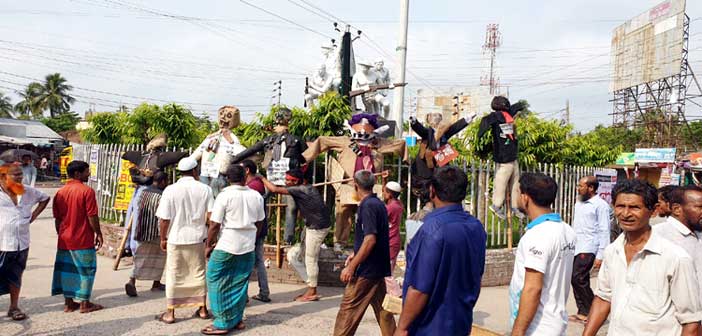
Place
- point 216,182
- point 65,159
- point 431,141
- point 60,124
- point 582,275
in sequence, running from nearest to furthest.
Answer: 1. point 582,275
2. point 431,141
3. point 216,182
4. point 65,159
5. point 60,124

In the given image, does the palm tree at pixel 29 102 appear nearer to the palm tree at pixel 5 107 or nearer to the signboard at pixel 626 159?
the palm tree at pixel 5 107

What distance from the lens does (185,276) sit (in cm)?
552

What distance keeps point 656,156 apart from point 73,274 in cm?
2214

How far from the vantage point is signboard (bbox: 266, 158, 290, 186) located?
7000 millimetres

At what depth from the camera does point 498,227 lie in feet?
27.1

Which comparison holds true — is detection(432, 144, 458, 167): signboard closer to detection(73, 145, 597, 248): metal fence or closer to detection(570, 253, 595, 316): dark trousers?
detection(73, 145, 597, 248): metal fence

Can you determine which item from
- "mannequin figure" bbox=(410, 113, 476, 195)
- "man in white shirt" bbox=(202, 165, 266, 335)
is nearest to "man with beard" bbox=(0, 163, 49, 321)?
"man in white shirt" bbox=(202, 165, 266, 335)

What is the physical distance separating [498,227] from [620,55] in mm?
26833

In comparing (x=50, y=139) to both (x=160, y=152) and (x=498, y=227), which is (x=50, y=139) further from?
(x=498, y=227)

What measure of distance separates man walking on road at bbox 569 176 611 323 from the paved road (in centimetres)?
65

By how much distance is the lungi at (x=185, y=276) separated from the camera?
213 inches

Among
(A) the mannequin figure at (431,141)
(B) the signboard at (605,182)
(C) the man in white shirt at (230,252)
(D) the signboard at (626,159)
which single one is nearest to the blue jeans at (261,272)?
(C) the man in white shirt at (230,252)

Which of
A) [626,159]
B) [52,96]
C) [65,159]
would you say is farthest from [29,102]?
[626,159]

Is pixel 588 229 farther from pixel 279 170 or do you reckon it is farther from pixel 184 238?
pixel 184 238
